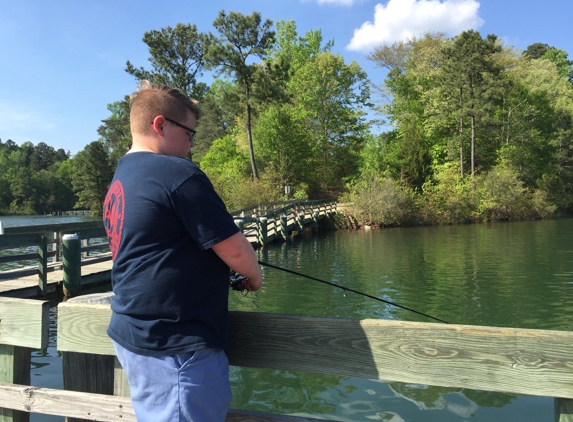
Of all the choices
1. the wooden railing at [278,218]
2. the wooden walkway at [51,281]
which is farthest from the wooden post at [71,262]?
the wooden railing at [278,218]

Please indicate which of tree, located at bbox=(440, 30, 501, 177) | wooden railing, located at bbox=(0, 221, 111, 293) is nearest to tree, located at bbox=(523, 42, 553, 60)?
tree, located at bbox=(440, 30, 501, 177)

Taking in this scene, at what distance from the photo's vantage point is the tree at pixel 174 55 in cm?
3484

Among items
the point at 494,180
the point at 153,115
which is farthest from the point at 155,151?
the point at 494,180

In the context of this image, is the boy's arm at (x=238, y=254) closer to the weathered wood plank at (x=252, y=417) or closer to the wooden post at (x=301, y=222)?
the weathered wood plank at (x=252, y=417)

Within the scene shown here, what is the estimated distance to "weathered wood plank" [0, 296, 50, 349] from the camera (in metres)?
2.03

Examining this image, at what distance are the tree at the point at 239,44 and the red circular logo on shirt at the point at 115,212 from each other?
2954 cm

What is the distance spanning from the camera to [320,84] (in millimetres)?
40344

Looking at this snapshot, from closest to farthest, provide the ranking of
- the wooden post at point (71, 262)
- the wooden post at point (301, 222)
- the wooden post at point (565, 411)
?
the wooden post at point (565, 411) → the wooden post at point (71, 262) → the wooden post at point (301, 222)

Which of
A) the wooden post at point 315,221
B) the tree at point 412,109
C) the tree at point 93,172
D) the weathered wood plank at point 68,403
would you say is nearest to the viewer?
the weathered wood plank at point 68,403

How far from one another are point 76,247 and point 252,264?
763cm

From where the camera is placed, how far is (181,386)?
1.51 m

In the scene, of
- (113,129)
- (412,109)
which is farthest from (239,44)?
(113,129)

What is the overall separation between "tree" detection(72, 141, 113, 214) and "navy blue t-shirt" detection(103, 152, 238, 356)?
67218 mm

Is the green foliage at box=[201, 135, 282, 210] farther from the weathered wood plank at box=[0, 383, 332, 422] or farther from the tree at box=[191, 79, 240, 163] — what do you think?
the weathered wood plank at box=[0, 383, 332, 422]
